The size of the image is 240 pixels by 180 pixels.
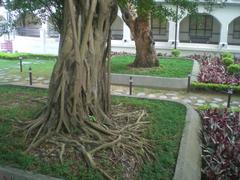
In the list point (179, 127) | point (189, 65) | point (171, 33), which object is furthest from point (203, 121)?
point (171, 33)

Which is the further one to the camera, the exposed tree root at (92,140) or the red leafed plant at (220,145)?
the red leafed plant at (220,145)

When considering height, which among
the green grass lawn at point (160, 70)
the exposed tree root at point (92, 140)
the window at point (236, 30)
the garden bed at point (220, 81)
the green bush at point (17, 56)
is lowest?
the exposed tree root at point (92, 140)

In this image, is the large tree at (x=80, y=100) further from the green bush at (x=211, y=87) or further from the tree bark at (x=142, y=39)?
the tree bark at (x=142, y=39)

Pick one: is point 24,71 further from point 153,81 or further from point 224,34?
point 224,34

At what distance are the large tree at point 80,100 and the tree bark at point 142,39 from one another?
27.6 ft

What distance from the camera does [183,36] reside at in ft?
86.4

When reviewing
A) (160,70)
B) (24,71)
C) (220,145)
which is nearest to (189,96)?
(160,70)

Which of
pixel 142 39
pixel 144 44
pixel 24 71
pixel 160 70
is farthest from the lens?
pixel 24 71

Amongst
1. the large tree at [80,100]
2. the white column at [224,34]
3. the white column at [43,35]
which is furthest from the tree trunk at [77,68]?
the white column at [43,35]

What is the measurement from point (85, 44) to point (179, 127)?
2.50 metres

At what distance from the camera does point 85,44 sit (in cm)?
579

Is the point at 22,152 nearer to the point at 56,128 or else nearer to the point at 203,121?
the point at 56,128

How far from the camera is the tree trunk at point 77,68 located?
5.63m

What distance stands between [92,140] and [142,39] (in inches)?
389
